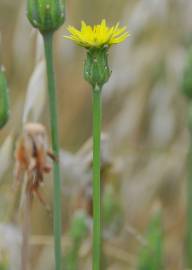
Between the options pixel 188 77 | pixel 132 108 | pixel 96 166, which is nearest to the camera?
pixel 96 166

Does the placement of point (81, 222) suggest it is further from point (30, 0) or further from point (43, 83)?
point (30, 0)

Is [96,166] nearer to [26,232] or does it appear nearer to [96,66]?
[96,66]

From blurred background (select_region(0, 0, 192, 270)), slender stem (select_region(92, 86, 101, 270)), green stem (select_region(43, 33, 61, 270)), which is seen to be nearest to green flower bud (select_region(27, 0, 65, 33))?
green stem (select_region(43, 33, 61, 270))

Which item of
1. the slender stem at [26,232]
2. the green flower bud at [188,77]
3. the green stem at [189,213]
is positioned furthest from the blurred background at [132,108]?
the slender stem at [26,232]

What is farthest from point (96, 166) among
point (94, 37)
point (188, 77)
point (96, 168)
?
point (188, 77)

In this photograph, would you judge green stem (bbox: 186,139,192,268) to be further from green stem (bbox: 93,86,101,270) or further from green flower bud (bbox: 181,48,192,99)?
green stem (bbox: 93,86,101,270)

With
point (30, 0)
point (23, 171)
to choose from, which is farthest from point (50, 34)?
point (23, 171)

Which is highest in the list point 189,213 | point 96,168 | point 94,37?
point 94,37
